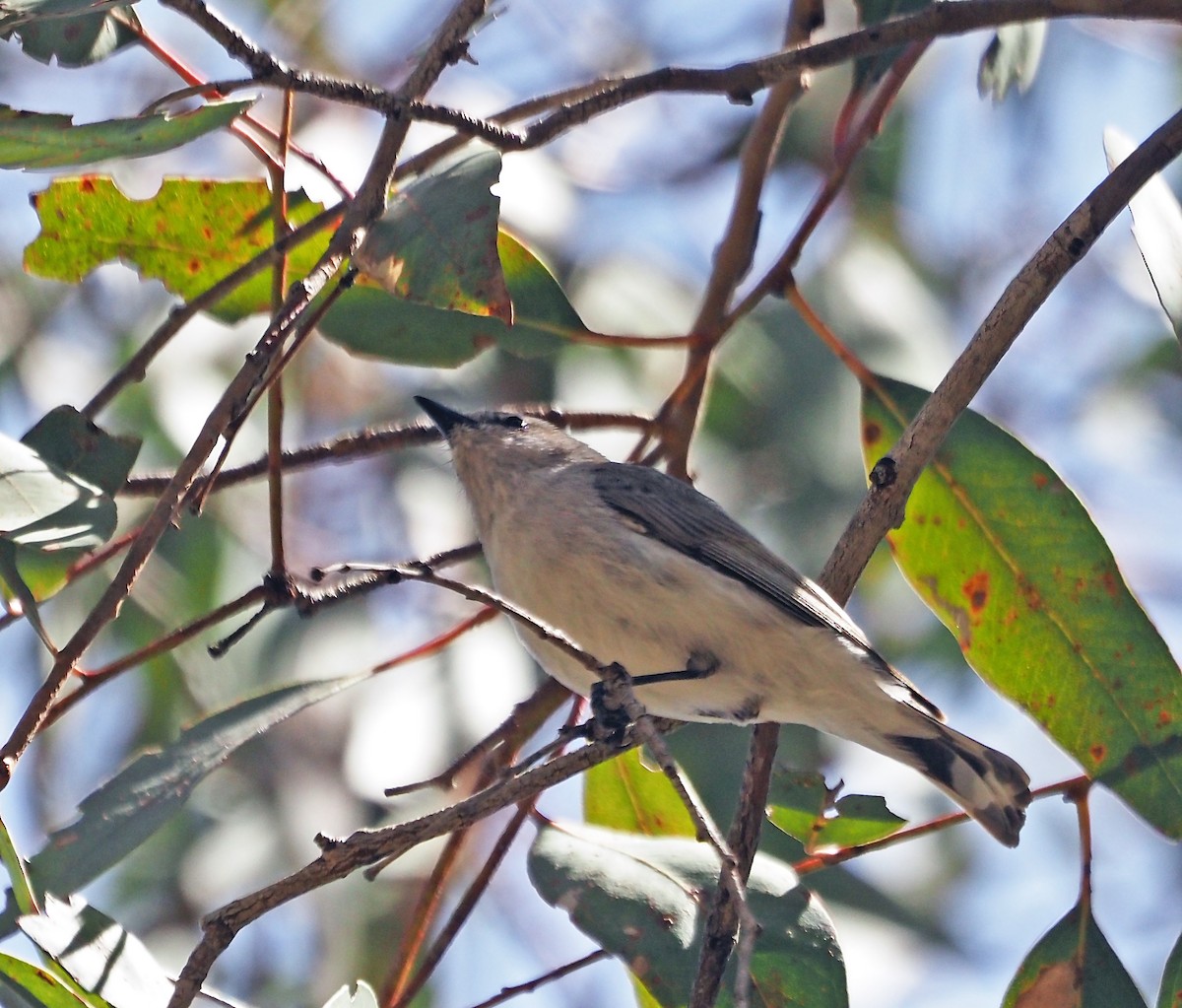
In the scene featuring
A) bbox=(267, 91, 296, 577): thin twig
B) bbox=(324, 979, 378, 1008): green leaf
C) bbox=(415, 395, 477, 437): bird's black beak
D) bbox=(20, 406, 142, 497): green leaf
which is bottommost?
bbox=(324, 979, 378, 1008): green leaf

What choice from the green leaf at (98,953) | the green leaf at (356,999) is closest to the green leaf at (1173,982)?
the green leaf at (356,999)

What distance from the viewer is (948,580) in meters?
2.28

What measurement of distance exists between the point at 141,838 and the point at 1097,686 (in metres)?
1.37

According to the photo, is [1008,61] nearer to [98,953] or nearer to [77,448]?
[77,448]

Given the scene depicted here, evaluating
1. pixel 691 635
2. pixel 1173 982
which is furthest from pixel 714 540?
pixel 1173 982

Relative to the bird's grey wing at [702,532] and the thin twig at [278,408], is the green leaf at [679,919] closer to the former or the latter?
the bird's grey wing at [702,532]

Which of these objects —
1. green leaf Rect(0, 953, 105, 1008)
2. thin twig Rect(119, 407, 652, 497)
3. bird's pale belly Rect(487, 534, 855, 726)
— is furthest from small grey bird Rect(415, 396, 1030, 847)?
green leaf Rect(0, 953, 105, 1008)

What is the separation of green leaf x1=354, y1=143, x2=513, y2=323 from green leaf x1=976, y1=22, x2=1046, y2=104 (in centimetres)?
120

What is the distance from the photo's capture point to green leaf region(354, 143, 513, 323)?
1.59m

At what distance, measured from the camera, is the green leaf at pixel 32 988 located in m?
1.59

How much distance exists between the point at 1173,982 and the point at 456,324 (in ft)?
4.77

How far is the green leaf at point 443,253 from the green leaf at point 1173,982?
4.04 ft

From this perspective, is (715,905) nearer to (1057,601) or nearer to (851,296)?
(1057,601)

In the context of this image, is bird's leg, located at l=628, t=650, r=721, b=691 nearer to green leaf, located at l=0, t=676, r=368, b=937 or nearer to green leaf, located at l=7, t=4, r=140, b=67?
green leaf, located at l=0, t=676, r=368, b=937
